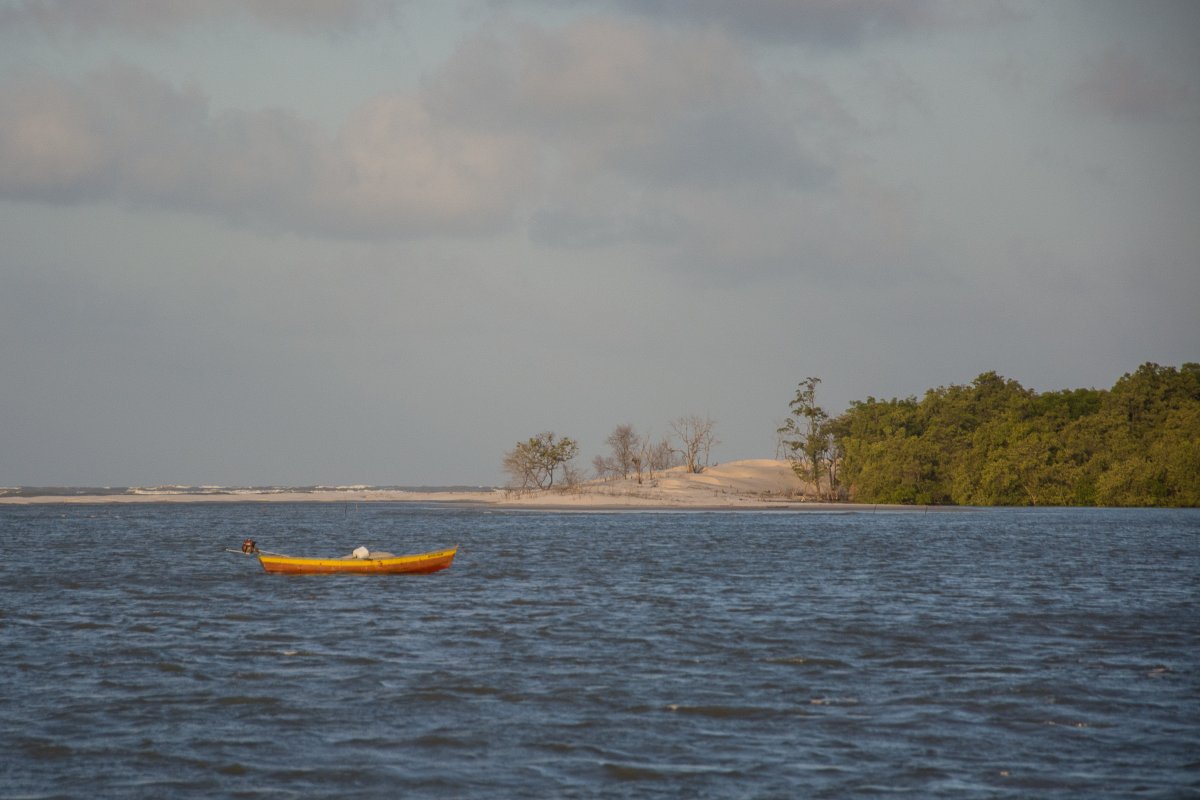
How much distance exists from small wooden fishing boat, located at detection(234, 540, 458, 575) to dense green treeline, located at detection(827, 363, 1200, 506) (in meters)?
97.3

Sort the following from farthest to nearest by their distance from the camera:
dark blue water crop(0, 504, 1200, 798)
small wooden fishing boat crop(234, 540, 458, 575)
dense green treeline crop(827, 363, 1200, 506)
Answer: dense green treeline crop(827, 363, 1200, 506) < small wooden fishing boat crop(234, 540, 458, 575) < dark blue water crop(0, 504, 1200, 798)

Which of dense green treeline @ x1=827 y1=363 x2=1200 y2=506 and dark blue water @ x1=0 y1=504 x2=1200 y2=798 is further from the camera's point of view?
dense green treeline @ x1=827 y1=363 x2=1200 y2=506

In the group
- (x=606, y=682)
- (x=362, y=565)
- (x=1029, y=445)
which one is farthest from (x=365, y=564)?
(x=1029, y=445)

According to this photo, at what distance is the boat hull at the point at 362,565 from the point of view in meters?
46.2

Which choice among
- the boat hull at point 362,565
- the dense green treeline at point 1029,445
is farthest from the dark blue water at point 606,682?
the dense green treeline at point 1029,445

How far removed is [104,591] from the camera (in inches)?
1668

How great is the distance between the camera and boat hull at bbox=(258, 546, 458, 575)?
4619 cm

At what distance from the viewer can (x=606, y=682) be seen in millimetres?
23344

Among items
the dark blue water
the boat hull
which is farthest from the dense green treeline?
the boat hull

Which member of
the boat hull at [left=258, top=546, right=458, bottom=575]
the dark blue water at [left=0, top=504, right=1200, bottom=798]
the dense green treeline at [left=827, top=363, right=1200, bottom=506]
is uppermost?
the dense green treeline at [left=827, top=363, right=1200, bottom=506]

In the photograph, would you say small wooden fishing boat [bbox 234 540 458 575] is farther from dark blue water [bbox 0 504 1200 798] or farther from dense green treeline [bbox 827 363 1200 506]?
dense green treeline [bbox 827 363 1200 506]

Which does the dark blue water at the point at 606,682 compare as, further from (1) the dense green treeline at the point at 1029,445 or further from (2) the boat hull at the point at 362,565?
(1) the dense green treeline at the point at 1029,445

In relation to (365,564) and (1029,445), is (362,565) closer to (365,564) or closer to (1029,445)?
(365,564)

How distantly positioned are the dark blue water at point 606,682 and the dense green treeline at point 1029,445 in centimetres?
7860
